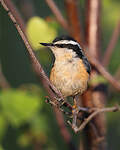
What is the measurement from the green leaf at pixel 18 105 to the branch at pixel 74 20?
80 cm

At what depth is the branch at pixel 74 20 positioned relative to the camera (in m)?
3.79

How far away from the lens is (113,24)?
5594 mm

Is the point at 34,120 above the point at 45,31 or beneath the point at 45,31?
beneath

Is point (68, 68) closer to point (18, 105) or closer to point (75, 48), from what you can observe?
point (75, 48)

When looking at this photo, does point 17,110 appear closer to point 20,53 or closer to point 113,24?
point 113,24

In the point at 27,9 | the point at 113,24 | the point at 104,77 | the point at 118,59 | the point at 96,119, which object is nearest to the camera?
the point at 104,77

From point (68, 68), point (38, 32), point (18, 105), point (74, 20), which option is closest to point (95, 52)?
point (68, 68)

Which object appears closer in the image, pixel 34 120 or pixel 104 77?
pixel 104 77

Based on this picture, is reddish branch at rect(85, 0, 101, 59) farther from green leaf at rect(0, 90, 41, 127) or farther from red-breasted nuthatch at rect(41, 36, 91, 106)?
green leaf at rect(0, 90, 41, 127)

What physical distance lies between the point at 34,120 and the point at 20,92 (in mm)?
622

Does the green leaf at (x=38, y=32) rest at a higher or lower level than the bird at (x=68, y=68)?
higher

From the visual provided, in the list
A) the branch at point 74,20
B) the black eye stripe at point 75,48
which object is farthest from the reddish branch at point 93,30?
the branch at point 74,20

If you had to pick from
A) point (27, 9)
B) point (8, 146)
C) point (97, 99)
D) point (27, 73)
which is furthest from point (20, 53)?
point (97, 99)

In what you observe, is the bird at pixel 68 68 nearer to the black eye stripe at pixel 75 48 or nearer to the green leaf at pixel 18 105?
the black eye stripe at pixel 75 48
